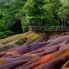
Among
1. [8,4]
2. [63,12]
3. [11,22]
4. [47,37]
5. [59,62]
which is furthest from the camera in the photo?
[8,4]

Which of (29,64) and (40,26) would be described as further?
(40,26)

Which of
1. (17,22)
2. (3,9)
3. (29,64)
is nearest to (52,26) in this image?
(17,22)

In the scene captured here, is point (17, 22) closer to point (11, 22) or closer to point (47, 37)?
point (11, 22)

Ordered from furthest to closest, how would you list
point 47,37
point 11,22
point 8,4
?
point 8,4, point 11,22, point 47,37

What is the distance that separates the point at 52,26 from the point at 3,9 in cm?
1300

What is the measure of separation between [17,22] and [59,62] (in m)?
38.2

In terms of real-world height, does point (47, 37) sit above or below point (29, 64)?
below

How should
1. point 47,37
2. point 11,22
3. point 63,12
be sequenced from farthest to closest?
point 11,22 → point 63,12 → point 47,37

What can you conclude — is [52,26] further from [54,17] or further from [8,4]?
[8,4]

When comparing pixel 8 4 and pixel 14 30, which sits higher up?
pixel 8 4

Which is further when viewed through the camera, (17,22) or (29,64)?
(17,22)

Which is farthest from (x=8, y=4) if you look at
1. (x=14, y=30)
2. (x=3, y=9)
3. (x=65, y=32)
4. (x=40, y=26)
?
(x=65, y=32)

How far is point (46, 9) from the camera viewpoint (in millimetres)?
50938

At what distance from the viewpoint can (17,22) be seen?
191ft
